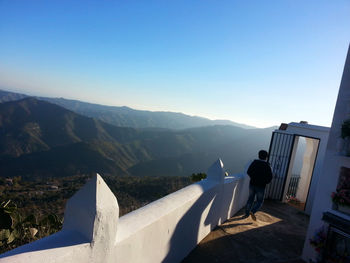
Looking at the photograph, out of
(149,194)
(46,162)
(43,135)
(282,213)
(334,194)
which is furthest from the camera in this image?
(43,135)

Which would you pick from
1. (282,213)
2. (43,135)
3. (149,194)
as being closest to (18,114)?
(43,135)

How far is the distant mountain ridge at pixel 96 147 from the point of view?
7831cm

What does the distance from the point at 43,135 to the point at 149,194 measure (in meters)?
111

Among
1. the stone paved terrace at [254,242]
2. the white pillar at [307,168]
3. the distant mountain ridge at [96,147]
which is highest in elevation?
the white pillar at [307,168]

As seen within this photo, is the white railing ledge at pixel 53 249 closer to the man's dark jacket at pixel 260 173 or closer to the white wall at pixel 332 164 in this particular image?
the white wall at pixel 332 164

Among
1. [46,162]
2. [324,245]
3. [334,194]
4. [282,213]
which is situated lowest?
[46,162]

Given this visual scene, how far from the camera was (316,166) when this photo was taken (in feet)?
21.4

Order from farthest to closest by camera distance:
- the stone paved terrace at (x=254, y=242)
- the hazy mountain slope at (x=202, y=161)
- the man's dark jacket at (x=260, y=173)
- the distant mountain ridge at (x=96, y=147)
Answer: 1. the hazy mountain slope at (x=202, y=161)
2. the distant mountain ridge at (x=96, y=147)
3. the man's dark jacket at (x=260, y=173)
4. the stone paved terrace at (x=254, y=242)

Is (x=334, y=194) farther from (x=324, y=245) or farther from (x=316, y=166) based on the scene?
(x=316, y=166)

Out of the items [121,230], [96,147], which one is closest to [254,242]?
[121,230]

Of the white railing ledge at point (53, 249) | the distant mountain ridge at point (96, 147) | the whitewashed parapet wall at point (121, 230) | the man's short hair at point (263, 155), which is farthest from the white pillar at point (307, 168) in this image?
the distant mountain ridge at point (96, 147)

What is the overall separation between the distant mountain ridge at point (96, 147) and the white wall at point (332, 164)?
76.1 m

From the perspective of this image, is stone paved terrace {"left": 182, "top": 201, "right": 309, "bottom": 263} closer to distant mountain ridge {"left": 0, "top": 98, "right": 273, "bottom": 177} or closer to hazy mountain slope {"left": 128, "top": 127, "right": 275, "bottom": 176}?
distant mountain ridge {"left": 0, "top": 98, "right": 273, "bottom": 177}

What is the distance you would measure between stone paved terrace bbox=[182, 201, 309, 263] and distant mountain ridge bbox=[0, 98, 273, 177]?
74.5 metres
